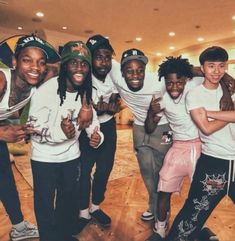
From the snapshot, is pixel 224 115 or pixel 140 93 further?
pixel 140 93

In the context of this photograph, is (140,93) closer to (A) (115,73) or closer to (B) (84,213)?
(A) (115,73)

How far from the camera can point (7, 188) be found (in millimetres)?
2082

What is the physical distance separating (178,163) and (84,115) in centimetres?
82

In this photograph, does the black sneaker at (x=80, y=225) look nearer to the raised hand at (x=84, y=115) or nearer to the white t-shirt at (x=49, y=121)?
the white t-shirt at (x=49, y=121)

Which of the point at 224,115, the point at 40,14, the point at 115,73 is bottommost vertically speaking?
the point at 224,115

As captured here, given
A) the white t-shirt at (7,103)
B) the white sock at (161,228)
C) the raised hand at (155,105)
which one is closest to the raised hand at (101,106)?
the raised hand at (155,105)

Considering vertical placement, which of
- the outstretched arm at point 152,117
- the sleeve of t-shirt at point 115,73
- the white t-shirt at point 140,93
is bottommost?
the outstretched arm at point 152,117

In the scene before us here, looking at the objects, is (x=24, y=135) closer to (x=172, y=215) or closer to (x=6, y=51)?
(x=6, y=51)

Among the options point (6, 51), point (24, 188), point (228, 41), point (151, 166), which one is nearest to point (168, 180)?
point (151, 166)

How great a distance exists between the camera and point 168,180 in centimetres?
200

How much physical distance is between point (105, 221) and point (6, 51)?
1749 millimetres

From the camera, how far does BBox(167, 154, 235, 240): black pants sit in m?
1.71

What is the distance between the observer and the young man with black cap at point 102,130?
2207 millimetres

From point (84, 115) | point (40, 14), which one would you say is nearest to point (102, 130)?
point (84, 115)
